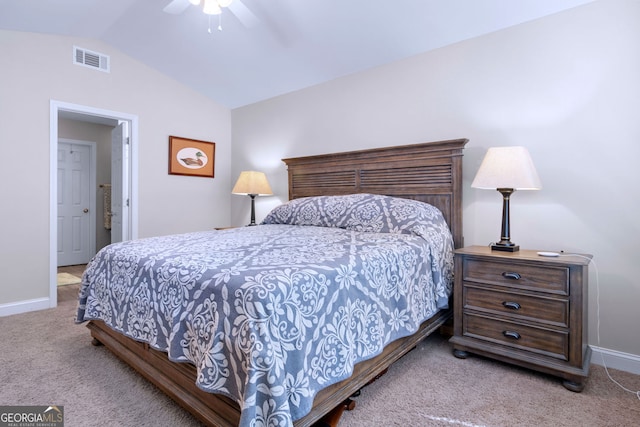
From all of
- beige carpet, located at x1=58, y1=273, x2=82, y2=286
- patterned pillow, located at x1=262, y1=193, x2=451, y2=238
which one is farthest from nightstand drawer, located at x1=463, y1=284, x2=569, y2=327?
beige carpet, located at x1=58, y1=273, x2=82, y2=286

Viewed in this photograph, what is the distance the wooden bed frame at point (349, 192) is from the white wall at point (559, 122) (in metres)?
0.17

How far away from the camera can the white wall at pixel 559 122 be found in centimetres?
204

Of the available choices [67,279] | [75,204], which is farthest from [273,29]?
[75,204]

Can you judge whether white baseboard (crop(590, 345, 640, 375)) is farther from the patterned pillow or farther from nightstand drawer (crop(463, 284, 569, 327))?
the patterned pillow

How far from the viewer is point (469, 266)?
2133 mm

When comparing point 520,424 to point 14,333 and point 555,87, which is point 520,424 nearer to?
point 555,87

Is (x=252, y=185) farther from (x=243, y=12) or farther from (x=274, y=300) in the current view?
(x=274, y=300)

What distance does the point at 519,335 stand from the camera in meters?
1.95

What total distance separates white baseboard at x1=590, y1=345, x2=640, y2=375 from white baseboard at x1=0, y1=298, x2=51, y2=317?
4.48 metres

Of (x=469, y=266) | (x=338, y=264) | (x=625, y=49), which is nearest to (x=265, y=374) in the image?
(x=338, y=264)

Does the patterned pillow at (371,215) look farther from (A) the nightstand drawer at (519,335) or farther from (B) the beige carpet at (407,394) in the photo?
(B) the beige carpet at (407,394)

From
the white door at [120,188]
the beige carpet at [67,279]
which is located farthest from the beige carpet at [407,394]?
the beige carpet at [67,279]

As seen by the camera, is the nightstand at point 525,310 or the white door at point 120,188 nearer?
the nightstand at point 525,310

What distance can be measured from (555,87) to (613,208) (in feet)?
2.87
